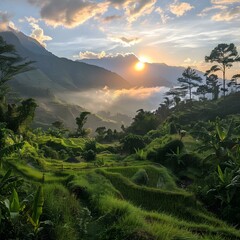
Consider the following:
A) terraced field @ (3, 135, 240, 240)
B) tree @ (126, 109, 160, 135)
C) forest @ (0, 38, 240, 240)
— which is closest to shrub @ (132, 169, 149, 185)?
forest @ (0, 38, 240, 240)

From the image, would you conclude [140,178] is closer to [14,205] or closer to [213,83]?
[14,205]

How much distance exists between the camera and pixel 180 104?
80938 mm

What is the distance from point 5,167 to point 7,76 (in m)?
16.0

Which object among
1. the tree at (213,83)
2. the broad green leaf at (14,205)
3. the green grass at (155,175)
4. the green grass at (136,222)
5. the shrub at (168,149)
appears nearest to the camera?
the green grass at (136,222)

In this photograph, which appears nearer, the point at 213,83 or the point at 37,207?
the point at 37,207

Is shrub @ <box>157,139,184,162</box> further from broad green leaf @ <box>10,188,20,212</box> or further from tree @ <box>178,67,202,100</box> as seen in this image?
tree @ <box>178,67,202,100</box>

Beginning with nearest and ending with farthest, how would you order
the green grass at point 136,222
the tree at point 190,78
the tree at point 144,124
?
the green grass at point 136,222, the tree at point 144,124, the tree at point 190,78

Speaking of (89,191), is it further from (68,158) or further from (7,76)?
(7,76)

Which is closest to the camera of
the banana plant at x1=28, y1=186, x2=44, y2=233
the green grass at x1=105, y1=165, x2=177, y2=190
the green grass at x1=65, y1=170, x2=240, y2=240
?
the green grass at x1=65, y1=170, x2=240, y2=240

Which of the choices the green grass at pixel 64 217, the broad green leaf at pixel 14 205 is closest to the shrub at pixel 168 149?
the green grass at pixel 64 217

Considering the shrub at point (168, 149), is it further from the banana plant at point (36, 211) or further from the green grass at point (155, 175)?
the banana plant at point (36, 211)

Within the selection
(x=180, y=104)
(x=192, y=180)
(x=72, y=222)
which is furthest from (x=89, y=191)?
(x=180, y=104)

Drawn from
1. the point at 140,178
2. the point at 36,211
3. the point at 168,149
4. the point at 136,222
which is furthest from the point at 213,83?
the point at 36,211

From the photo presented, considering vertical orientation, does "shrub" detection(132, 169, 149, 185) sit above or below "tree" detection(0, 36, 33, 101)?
below
